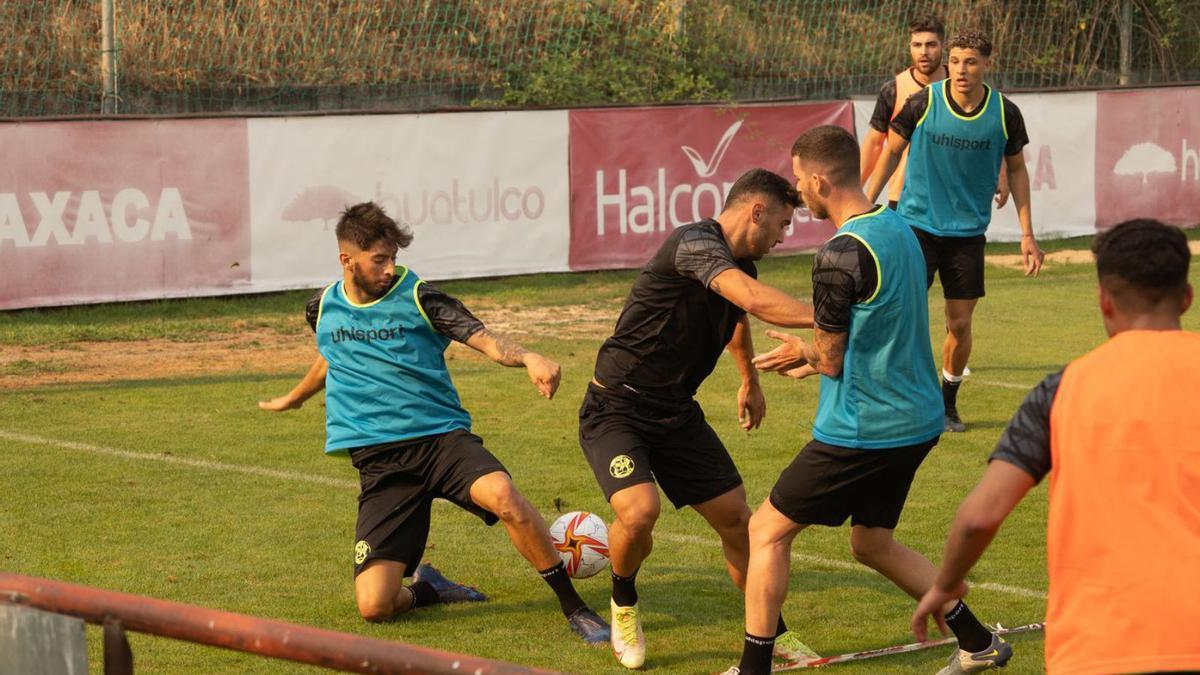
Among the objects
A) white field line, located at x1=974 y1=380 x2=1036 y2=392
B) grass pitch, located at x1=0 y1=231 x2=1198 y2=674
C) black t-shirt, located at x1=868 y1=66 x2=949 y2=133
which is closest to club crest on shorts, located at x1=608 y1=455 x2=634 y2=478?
grass pitch, located at x1=0 y1=231 x2=1198 y2=674

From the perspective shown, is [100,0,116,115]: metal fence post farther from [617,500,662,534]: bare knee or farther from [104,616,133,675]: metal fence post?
[104,616,133,675]: metal fence post

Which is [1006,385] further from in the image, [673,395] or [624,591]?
[624,591]

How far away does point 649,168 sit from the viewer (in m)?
18.1

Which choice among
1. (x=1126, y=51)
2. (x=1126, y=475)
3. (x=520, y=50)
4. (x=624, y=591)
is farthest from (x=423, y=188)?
(x=1126, y=475)

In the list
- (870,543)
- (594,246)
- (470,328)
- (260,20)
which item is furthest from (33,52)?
(870,543)

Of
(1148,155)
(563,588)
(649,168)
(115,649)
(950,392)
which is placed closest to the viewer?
(115,649)

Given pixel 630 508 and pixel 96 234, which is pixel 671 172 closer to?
pixel 96 234

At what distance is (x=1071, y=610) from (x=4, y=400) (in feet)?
32.4

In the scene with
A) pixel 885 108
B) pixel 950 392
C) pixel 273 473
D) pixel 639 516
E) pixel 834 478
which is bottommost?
pixel 273 473

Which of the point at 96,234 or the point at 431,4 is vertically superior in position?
the point at 431,4

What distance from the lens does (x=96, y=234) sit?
1530 cm

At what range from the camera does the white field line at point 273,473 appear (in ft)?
25.7

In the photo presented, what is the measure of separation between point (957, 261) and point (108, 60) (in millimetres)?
9472

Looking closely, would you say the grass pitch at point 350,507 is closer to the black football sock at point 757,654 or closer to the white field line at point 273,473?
the white field line at point 273,473
